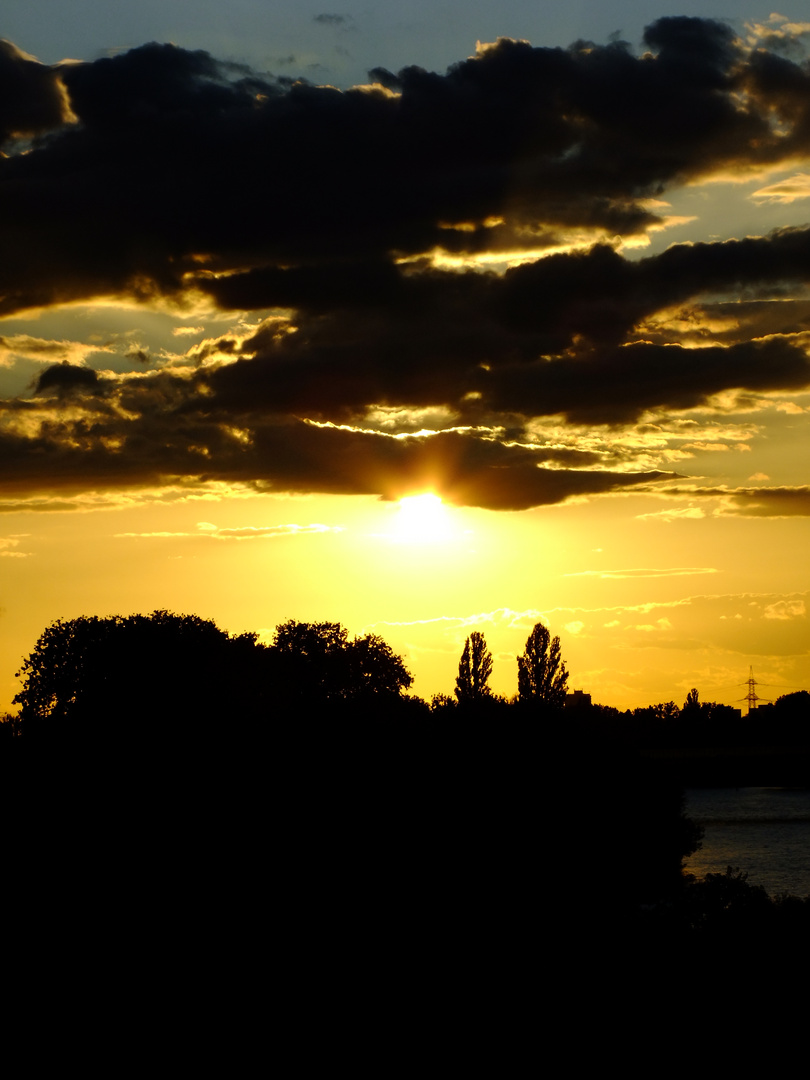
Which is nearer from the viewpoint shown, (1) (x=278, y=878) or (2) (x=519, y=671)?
(1) (x=278, y=878)

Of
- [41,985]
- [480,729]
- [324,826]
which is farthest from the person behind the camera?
[480,729]

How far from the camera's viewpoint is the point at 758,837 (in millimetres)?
98625

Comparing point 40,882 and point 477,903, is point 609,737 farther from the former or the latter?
point 40,882

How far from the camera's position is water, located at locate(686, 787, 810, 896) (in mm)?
73562

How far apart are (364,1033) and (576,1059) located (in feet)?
18.3

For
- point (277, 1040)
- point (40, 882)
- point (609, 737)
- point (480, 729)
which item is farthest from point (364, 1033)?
point (609, 737)

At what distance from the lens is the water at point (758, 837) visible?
7356cm

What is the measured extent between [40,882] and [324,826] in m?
12.4

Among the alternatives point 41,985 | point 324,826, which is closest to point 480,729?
point 324,826

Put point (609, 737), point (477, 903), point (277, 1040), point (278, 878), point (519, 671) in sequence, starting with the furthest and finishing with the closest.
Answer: point (519, 671) < point (609, 737) < point (278, 878) < point (477, 903) < point (277, 1040)

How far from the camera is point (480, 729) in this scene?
6719cm

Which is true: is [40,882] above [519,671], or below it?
below

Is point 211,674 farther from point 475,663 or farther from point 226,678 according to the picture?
point 475,663

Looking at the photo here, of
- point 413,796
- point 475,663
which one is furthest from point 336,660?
point 413,796
